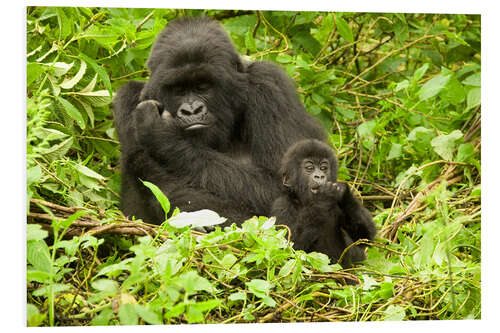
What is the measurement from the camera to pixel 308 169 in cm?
330

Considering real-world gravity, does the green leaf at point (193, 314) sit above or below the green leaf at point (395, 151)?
above

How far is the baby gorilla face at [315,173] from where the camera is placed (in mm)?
3212

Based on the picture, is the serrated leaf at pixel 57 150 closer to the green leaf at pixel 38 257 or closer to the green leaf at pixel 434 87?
the green leaf at pixel 38 257

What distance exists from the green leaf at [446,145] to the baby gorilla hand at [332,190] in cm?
92

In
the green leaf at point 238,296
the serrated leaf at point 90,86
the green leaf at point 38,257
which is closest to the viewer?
the green leaf at point 38,257

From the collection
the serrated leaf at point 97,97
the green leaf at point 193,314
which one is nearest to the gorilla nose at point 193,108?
the serrated leaf at point 97,97

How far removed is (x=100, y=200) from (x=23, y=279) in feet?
3.90

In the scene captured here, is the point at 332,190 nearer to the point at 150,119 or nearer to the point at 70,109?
the point at 150,119

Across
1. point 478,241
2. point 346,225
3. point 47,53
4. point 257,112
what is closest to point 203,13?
point 257,112

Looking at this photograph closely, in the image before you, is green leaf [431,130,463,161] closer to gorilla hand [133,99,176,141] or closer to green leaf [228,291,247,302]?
gorilla hand [133,99,176,141]

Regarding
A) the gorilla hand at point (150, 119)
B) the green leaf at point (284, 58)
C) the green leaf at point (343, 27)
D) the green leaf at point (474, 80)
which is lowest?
the gorilla hand at point (150, 119)

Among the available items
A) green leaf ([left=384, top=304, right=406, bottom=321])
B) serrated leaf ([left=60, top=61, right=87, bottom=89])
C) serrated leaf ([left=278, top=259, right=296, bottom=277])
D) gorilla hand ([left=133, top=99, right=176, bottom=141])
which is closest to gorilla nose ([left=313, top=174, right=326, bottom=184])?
serrated leaf ([left=278, top=259, right=296, bottom=277])

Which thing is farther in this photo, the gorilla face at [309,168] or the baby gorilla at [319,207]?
the gorilla face at [309,168]

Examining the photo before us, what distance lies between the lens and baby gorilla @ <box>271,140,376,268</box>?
3.12m
